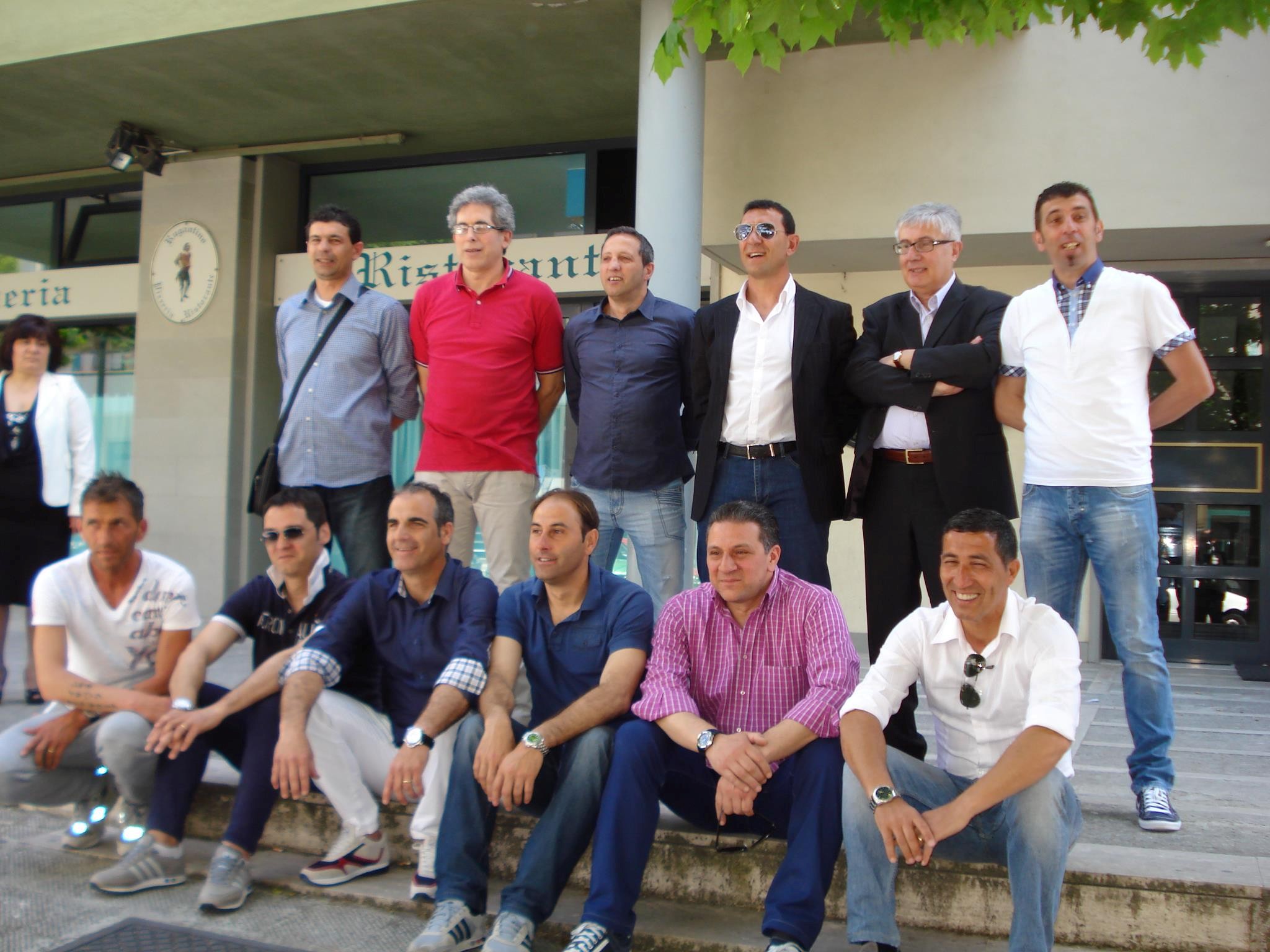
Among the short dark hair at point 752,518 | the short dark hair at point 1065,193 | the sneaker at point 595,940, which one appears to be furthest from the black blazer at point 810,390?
the sneaker at point 595,940

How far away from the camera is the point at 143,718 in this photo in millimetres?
3771

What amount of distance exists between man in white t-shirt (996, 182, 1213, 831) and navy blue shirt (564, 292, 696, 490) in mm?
1374

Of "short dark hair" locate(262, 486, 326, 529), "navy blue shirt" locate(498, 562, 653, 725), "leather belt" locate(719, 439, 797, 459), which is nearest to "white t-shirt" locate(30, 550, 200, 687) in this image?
"short dark hair" locate(262, 486, 326, 529)

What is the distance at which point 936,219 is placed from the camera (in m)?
3.85

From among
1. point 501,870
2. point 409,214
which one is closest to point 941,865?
point 501,870

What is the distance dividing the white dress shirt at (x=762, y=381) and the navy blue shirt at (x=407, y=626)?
1102mm

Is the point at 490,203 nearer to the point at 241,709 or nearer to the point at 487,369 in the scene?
the point at 487,369

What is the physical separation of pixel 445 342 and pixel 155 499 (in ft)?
20.3

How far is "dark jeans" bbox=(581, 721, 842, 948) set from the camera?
2.93 metres

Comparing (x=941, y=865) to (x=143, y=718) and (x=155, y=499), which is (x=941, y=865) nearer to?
(x=143, y=718)

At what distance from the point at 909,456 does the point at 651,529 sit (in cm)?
108

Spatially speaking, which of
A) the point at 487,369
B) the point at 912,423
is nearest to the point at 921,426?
the point at 912,423

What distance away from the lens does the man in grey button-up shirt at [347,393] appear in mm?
4629

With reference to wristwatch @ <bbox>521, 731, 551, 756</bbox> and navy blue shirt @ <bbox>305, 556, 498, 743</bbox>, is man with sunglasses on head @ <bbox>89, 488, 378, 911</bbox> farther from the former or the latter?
wristwatch @ <bbox>521, 731, 551, 756</bbox>
